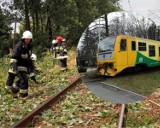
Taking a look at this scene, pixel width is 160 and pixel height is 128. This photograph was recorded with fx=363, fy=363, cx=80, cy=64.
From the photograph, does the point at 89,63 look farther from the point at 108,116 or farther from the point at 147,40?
the point at 108,116

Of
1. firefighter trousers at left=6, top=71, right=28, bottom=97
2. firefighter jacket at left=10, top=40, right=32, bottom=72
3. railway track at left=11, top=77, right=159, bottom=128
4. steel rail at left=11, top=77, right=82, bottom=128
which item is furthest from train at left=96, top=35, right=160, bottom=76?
firefighter trousers at left=6, top=71, right=28, bottom=97

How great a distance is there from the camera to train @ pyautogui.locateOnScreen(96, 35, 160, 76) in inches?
73.4

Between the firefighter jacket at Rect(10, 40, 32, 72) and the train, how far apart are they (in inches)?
291

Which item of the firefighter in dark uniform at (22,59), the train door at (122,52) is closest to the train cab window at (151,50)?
the train door at (122,52)

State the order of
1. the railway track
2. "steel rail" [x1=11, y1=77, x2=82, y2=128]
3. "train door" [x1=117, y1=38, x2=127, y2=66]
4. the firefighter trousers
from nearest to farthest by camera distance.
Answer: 1. "train door" [x1=117, y1=38, x2=127, y2=66]
2. the railway track
3. "steel rail" [x1=11, y1=77, x2=82, y2=128]
4. the firefighter trousers

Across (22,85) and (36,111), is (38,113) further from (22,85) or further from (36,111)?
(22,85)

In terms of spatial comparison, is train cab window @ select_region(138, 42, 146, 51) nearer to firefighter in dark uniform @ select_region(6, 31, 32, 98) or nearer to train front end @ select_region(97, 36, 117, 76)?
train front end @ select_region(97, 36, 117, 76)

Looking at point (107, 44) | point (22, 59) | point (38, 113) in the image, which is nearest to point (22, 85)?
point (22, 59)

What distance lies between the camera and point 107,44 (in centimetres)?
193

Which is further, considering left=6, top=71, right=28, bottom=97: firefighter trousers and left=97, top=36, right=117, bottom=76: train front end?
left=6, top=71, right=28, bottom=97: firefighter trousers

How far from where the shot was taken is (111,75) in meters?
1.96

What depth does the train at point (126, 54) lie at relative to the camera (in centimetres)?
186

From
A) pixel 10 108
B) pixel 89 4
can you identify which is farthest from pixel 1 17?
pixel 89 4

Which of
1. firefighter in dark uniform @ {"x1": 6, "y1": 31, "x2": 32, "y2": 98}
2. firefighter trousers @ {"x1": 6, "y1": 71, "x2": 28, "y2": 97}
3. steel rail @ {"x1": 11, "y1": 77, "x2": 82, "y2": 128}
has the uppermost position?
firefighter in dark uniform @ {"x1": 6, "y1": 31, "x2": 32, "y2": 98}
